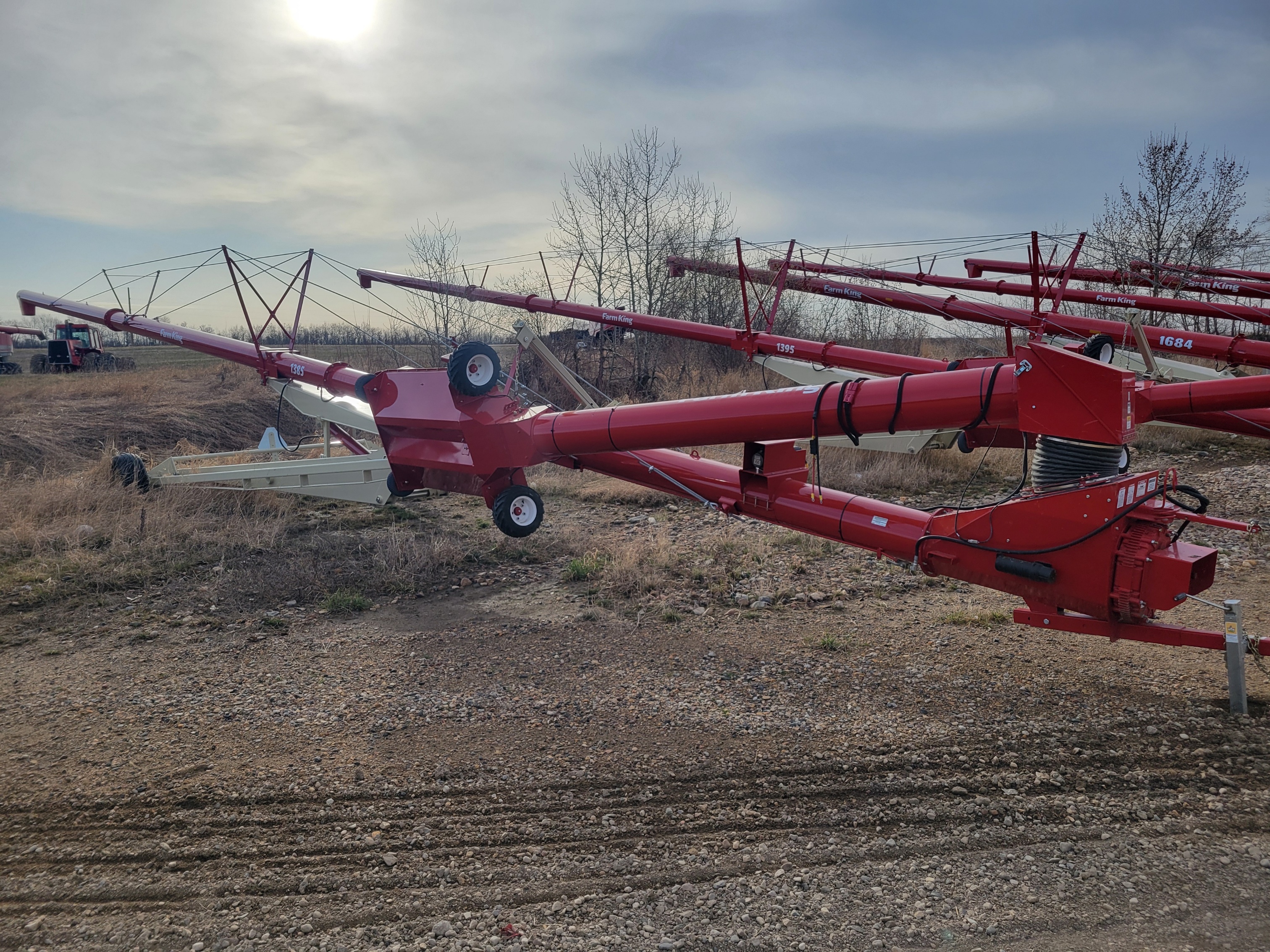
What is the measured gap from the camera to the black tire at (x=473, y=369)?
247 inches

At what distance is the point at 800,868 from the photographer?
357cm

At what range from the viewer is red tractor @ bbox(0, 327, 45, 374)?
33312mm

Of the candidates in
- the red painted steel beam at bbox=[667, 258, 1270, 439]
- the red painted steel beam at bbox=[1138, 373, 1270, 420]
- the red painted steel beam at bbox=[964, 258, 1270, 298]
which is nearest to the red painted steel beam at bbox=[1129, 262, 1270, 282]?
the red painted steel beam at bbox=[964, 258, 1270, 298]

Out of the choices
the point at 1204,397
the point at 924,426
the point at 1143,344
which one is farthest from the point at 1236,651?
the point at 1143,344

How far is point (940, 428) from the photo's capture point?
4.54 m

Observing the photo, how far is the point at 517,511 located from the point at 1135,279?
49.6 ft

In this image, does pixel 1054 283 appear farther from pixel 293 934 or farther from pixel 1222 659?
pixel 293 934

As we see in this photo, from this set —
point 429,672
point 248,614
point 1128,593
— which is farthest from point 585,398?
point 1128,593

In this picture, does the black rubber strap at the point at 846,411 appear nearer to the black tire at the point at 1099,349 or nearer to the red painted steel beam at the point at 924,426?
the red painted steel beam at the point at 924,426

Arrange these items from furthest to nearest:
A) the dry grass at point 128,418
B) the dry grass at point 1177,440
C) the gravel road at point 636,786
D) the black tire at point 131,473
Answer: the dry grass at point 128,418
the dry grass at point 1177,440
the black tire at point 131,473
the gravel road at point 636,786

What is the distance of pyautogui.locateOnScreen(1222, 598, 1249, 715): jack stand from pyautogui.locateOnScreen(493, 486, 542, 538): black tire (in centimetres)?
463

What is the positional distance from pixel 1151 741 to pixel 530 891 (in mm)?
3524

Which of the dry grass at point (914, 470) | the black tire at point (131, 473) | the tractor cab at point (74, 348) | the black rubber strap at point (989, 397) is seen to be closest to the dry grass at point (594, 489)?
the dry grass at point (914, 470)

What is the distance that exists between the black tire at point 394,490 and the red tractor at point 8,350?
33.2 m
